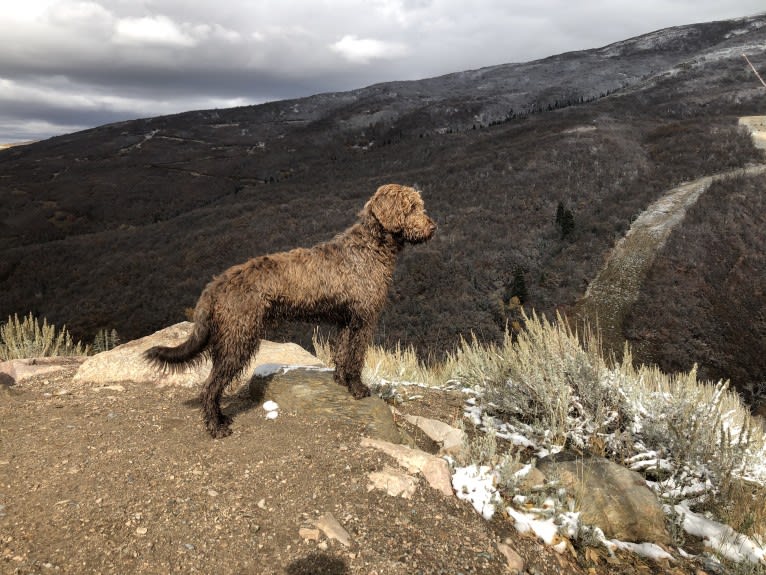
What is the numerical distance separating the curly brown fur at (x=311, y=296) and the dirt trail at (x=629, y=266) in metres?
11.9

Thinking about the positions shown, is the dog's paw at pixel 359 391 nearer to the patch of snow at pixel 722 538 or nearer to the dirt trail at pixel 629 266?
the patch of snow at pixel 722 538

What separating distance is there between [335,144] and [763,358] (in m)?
64.9

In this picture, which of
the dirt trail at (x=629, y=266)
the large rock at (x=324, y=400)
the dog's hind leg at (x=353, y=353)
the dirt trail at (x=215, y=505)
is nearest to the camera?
the dirt trail at (x=215, y=505)

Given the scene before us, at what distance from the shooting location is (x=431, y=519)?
10.5ft

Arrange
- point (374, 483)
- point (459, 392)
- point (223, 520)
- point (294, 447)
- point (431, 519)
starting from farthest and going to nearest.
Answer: point (459, 392)
point (294, 447)
point (374, 483)
point (431, 519)
point (223, 520)

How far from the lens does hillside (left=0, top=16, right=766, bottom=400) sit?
62.4ft

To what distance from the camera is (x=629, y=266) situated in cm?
1895

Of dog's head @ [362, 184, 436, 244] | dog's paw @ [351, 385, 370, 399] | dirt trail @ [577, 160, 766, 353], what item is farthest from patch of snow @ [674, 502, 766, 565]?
dirt trail @ [577, 160, 766, 353]

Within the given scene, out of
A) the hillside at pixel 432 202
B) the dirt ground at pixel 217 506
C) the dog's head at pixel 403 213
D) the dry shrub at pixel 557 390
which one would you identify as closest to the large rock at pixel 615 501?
the dirt ground at pixel 217 506

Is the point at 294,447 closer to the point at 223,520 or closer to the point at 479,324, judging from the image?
the point at 223,520

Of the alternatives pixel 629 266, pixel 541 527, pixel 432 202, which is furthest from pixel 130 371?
pixel 432 202

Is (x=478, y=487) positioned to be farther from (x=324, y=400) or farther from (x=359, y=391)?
(x=324, y=400)

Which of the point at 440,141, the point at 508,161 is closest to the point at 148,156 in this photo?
the point at 440,141

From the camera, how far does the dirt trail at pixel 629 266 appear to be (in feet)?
54.6
